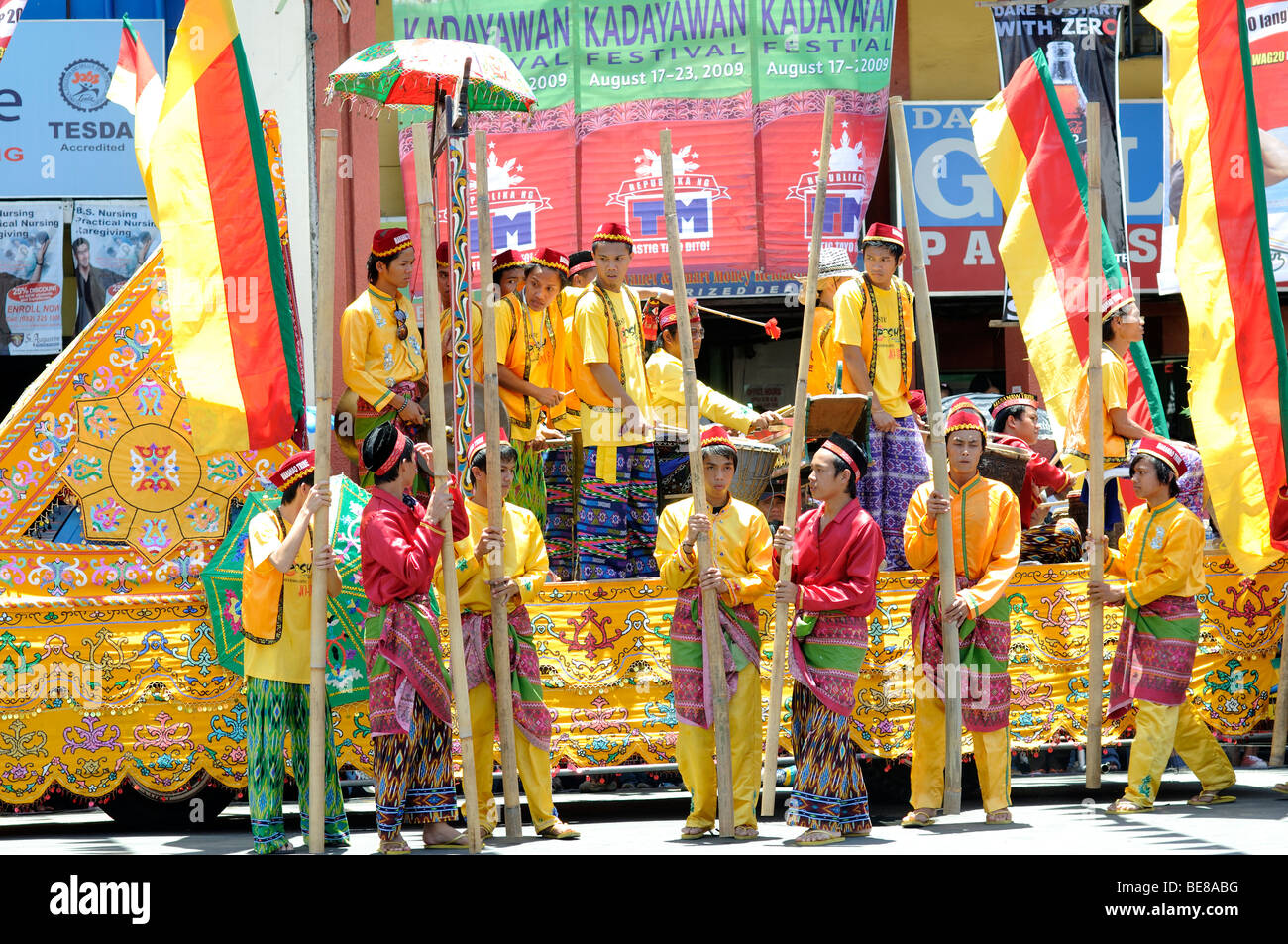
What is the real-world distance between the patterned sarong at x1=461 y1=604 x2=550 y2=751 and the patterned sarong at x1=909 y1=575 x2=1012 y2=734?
5.23 ft

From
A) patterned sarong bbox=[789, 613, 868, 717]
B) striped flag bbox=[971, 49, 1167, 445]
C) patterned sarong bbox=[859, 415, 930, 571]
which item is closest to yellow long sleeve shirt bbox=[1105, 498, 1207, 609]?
striped flag bbox=[971, 49, 1167, 445]

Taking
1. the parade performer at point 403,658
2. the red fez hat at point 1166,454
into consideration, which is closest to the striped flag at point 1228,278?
the red fez hat at point 1166,454

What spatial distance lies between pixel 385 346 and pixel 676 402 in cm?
172

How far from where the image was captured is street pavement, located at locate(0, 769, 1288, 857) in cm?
562

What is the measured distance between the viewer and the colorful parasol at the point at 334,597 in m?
6.26

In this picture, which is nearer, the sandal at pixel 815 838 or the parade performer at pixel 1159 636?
the sandal at pixel 815 838

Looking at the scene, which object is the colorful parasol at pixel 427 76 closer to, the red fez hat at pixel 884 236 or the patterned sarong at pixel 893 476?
the red fez hat at pixel 884 236

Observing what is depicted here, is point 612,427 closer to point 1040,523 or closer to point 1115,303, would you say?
point 1040,523

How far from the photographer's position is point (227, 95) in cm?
637

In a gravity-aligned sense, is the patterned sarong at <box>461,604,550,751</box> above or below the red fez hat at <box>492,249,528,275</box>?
below

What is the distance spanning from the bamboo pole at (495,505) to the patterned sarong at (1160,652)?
2.70 meters

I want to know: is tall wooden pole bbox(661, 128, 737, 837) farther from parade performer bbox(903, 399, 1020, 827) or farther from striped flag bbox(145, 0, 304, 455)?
striped flag bbox(145, 0, 304, 455)

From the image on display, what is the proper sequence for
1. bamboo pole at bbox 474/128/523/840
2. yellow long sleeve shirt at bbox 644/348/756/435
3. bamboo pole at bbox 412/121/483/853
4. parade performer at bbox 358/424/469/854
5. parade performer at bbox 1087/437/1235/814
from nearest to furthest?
bamboo pole at bbox 412/121/483/853 < parade performer at bbox 358/424/469/854 < bamboo pole at bbox 474/128/523/840 < parade performer at bbox 1087/437/1235/814 < yellow long sleeve shirt at bbox 644/348/756/435
